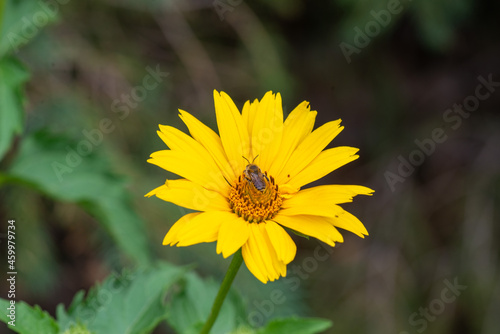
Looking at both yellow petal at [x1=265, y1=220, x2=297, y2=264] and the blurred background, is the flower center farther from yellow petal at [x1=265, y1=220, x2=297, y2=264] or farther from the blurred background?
the blurred background

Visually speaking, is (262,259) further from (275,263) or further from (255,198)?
(255,198)

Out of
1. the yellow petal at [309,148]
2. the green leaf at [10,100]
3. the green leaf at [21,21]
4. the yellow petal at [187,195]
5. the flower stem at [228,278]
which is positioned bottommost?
the flower stem at [228,278]

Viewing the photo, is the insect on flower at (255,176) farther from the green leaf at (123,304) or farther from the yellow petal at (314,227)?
the green leaf at (123,304)

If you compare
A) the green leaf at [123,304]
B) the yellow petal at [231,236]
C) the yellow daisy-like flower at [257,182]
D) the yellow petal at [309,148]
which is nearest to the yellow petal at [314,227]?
the yellow daisy-like flower at [257,182]

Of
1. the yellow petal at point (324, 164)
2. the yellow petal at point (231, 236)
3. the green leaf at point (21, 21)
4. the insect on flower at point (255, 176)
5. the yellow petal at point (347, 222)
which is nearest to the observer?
the yellow petal at point (231, 236)

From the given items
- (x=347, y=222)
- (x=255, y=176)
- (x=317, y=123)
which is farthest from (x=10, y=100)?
(x=317, y=123)

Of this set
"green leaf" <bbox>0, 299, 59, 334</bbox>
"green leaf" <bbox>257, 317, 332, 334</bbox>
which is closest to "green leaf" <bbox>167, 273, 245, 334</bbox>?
"green leaf" <bbox>257, 317, 332, 334</bbox>
